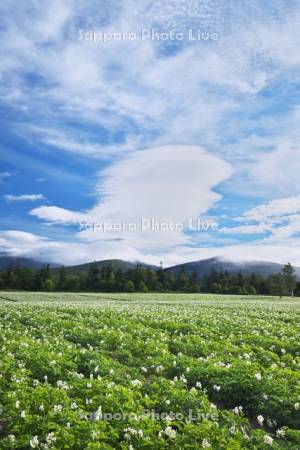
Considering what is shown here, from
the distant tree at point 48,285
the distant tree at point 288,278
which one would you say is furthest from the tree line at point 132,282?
the distant tree at point 288,278

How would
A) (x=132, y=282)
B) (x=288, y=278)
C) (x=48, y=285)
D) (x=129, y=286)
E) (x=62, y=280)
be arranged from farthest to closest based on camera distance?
(x=62, y=280), (x=48, y=285), (x=132, y=282), (x=129, y=286), (x=288, y=278)

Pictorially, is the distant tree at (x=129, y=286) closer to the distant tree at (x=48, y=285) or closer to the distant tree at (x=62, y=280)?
the distant tree at (x=62, y=280)

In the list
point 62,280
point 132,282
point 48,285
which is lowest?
point 48,285

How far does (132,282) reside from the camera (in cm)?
12100

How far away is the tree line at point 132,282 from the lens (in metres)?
121

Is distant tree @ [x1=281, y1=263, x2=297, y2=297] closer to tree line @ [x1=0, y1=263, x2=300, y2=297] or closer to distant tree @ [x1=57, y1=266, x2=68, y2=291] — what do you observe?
tree line @ [x1=0, y1=263, x2=300, y2=297]

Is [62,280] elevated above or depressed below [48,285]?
above

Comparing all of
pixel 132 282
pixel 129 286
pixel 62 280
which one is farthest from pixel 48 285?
pixel 132 282

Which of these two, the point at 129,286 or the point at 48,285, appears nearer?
the point at 129,286

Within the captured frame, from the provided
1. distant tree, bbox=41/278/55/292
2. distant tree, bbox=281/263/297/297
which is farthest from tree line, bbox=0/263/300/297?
distant tree, bbox=281/263/297/297

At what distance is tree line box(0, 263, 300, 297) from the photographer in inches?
4761

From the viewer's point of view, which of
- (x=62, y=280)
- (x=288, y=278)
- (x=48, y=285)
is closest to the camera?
(x=288, y=278)

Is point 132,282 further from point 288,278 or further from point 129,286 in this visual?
point 288,278

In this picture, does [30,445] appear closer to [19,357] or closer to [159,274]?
[19,357]
